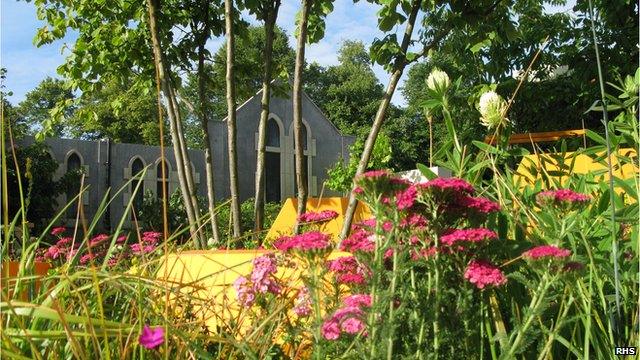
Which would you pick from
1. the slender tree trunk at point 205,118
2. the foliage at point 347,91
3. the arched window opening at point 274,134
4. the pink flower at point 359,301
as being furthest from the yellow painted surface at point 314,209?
the foliage at point 347,91

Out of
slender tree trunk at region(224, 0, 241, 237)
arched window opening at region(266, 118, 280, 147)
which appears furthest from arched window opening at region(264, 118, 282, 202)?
slender tree trunk at region(224, 0, 241, 237)

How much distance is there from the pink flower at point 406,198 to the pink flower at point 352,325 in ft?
0.69

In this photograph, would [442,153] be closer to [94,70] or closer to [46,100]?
[94,70]

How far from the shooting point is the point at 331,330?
3.62 ft

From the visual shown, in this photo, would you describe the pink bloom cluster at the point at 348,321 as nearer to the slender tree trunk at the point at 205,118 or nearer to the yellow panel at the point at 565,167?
the yellow panel at the point at 565,167

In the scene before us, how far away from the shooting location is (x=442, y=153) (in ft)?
6.17

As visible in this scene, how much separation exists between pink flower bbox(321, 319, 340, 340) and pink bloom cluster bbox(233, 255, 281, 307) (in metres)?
0.34

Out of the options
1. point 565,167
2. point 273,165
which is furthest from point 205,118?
point 273,165

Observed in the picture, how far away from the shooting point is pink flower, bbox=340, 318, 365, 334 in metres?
1.09

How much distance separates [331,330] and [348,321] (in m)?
0.03

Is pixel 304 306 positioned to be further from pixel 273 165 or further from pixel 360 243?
pixel 273 165

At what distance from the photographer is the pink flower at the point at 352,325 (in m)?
1.09

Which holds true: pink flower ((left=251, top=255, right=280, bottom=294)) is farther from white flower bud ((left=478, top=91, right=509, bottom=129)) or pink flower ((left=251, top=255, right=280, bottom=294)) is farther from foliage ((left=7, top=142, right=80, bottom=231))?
foliage ((left=7, top=142, right=80, bottom=231))

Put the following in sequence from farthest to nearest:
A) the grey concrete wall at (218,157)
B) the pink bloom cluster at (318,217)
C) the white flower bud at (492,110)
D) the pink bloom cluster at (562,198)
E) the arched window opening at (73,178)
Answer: the grey concrete wall at (218,157)
the arched window opening at (73,178)
the white flower bud at (492,110)
the pink bloom cluster at (318,217)
the pink bloom cluster at (562,198)
